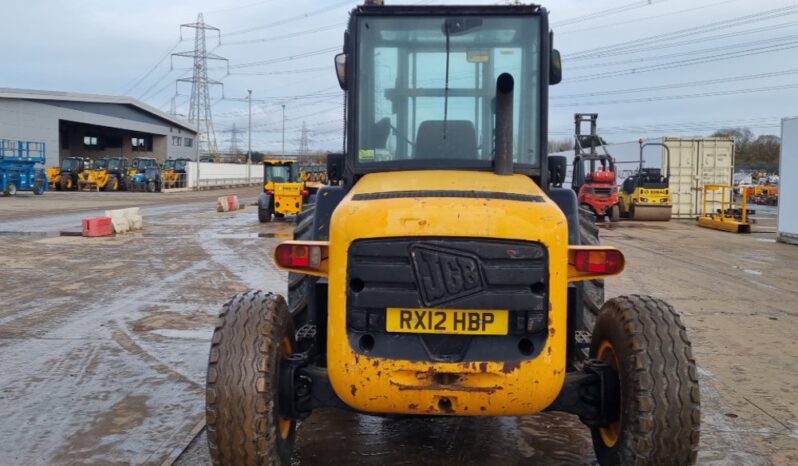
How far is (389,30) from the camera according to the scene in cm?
507

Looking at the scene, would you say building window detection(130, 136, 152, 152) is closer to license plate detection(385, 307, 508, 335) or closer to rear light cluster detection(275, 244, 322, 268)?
rear light cluster detection(275, 244, 322, 268)

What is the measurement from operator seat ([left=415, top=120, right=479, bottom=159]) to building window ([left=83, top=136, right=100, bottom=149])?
71598 mm

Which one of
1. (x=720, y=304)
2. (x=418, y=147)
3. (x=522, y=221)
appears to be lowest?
(x=720, y=304)

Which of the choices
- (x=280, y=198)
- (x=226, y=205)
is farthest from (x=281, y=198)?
(x=226, y=205)

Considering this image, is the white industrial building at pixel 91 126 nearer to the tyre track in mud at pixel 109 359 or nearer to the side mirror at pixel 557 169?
the tyre track in mud at pixel 109 359

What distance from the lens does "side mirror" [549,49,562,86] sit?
493cm

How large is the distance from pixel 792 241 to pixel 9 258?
18946 millimetres

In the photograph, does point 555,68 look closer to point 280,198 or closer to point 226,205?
point 280,198

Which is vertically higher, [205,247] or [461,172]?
[461,172]

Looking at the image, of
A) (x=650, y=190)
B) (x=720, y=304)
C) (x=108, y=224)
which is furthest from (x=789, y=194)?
(x=108, y=224)

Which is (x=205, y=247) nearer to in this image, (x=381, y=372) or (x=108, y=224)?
(x=108, y=224)

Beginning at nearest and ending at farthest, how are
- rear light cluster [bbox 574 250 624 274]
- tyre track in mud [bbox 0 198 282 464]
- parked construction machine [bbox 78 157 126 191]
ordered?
rear light cluster [bbox 574 250 624 274], tyre track in mud [bbox 0 198 282 464], parked construction machine [bbox 78 157 126 191]

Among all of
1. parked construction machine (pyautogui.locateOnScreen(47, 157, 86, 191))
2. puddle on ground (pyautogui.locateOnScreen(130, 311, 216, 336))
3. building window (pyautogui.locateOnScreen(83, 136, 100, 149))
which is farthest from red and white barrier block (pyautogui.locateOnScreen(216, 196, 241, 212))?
building window (pyautogui.locateOnScreen(83, 136, 100, 149))

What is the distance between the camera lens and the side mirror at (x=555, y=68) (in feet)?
16.2
